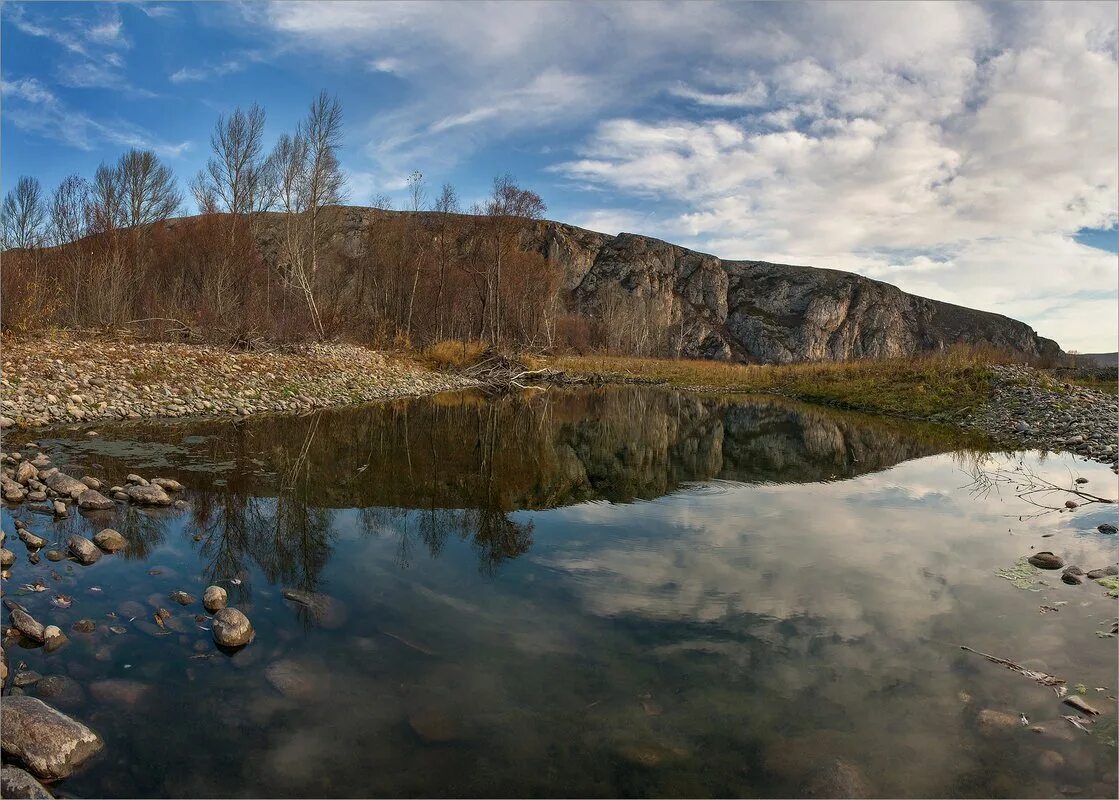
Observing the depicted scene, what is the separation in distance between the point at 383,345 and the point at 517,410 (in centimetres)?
1799

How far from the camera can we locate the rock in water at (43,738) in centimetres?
340

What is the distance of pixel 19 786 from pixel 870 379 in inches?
1423

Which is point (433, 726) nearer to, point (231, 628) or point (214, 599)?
point (231, 628)

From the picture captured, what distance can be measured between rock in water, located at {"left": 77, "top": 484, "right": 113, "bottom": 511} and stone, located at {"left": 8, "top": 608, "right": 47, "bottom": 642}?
356 cm

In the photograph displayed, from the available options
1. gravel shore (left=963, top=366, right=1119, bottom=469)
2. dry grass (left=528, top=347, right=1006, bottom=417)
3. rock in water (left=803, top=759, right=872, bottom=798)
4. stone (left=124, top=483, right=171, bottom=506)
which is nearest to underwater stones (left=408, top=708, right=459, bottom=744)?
rock in water (left=803, top=759, right=872, bottom=798)

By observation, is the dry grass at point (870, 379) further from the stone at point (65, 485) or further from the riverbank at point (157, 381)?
the stone at point (65, 485)

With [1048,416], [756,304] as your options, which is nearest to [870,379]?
[1048,416]

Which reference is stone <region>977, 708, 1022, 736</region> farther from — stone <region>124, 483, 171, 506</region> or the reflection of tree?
stone <region>124, 483, 171, 506</region>

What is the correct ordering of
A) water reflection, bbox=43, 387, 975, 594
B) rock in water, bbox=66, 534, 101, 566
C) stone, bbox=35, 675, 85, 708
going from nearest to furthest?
stone, bbox=35, 675, 85, 708 → rock in water, bbox=66, 534, 101, 566 → water reflection, bbox=43, 387, 975, 594

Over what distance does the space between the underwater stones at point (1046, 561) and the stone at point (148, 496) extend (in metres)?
11.0

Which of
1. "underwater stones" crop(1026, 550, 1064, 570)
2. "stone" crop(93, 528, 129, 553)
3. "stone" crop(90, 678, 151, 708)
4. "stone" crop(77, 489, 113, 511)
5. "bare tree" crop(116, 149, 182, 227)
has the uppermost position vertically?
"bare tree" crop(116, 149, 182, 227)

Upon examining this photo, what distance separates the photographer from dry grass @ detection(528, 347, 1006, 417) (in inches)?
1055

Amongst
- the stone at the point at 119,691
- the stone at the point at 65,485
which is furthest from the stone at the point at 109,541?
the stone at the point at 119,691

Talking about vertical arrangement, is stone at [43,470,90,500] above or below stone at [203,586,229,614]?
above
